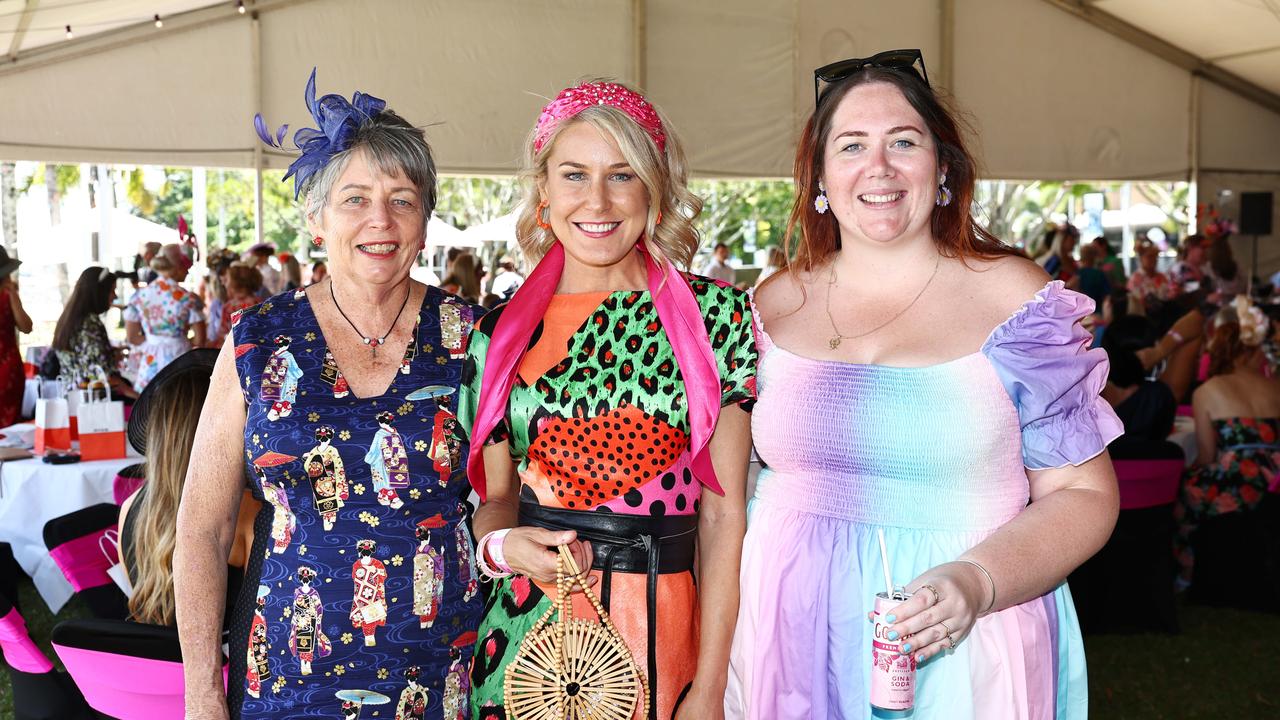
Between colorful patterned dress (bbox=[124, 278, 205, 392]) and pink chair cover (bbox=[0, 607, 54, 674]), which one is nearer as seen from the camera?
pink chair cover (bbox=[0, 607, 54, 674])

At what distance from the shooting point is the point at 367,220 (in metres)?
2.10

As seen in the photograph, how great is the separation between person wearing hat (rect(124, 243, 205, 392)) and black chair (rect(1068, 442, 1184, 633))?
270 inches

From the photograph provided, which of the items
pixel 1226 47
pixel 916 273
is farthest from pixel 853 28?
pixel 916 273

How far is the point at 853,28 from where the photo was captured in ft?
44.8

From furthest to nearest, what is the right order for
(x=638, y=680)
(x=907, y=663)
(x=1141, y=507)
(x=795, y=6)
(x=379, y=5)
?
(x=795, y=6) → (x=379, y=5) → (x=1141, y=507) → (x=638, y=680) → (x=907, y=663)

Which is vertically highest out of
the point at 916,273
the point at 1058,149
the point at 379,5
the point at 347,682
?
the point at 379,5

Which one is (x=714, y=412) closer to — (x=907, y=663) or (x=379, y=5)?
(x=907, y=663)

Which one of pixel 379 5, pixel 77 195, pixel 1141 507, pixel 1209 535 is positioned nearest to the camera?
pixel 1141 507

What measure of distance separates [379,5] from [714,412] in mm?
11140

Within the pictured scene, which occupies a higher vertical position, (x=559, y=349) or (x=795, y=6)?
(x=795, y=6)

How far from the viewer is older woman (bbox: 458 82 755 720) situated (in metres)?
2.02

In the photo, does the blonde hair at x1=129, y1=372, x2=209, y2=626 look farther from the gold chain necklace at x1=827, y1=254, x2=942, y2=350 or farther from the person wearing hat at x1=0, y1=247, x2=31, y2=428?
the person wearing hat at x1=0, y1=247, x2=31, y2=428

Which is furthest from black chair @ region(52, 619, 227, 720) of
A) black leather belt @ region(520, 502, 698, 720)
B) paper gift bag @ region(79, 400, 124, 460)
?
paper gift bag @ region(79, 400, 124, 460)

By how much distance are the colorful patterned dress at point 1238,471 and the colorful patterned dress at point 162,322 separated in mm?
7311
